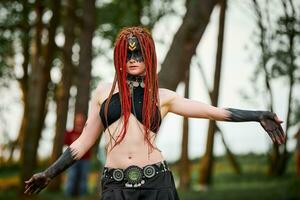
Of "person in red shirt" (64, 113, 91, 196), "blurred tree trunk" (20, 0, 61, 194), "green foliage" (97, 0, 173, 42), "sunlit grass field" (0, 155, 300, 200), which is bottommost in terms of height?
"sunlit grass field" (0, 155, 300, 200)

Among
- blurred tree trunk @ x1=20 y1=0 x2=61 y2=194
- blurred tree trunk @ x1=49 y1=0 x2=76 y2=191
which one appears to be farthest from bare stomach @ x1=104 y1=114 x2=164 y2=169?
blurred tree trunk @ x1=49 y1=0 x2=76 y2=191

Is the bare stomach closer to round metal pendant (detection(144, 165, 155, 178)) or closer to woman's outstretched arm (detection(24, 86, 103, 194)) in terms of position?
round metal pendant (detection(144, 165, 155, 178))

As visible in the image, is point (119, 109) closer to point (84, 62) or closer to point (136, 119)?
point (136, 119)

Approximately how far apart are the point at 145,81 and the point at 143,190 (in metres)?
0.77

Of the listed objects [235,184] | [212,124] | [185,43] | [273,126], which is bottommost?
[235,184]

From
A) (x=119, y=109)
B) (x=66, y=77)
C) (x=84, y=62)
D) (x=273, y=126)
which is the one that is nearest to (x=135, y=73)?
(x=119, y=109)

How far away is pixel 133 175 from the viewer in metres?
4.96

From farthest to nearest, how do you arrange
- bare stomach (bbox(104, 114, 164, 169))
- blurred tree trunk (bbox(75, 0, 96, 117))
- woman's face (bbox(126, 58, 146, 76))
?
1. blurred tree trunk (bbox(75, 0, 96, 117))
2. woman's face (bbox(126, 58, 146, 76))
3. bare stomach (bbox(104, 114, 164, 169))

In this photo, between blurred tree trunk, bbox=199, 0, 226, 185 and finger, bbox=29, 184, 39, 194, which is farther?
blurred tree trunk, bbox=199, 0, 226, 185

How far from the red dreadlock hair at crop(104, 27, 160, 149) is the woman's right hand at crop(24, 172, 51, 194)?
57 cm

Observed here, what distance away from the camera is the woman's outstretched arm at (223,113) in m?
4.92

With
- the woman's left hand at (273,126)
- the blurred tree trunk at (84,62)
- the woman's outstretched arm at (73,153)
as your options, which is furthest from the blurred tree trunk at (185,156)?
the woman's left hand at (273,126)

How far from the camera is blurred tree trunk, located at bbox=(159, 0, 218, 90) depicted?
9.11m

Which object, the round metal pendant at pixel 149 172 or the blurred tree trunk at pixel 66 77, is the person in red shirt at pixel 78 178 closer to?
the blurred tree trunk at pixel 66 77
